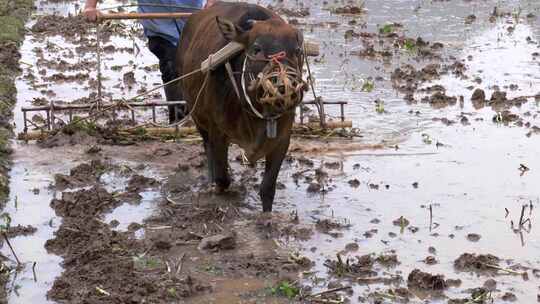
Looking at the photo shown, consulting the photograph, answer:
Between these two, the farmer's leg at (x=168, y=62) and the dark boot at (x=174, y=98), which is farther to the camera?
the dark boot at (x=174, y=98)

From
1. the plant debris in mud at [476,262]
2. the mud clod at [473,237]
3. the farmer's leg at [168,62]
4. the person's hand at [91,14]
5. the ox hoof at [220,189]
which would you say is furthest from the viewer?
the farmer's leg at [168,62]

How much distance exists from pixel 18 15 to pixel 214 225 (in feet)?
31.7

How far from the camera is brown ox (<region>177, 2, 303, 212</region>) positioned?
5.88 meters

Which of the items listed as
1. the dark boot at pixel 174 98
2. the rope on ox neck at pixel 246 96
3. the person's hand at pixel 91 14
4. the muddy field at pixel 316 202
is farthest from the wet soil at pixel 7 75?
the rope on ox neck at pixel 246 96

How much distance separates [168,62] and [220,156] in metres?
1.97

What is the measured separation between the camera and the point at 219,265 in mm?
5730

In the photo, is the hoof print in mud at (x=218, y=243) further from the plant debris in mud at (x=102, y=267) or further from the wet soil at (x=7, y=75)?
the wet soil at (x=7, y=75)

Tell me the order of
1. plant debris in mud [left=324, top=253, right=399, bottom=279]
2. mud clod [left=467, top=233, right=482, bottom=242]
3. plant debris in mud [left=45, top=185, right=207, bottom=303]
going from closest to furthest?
1. plant debris in mud [left=45, top=185, right=207, bottom=303]
2. plant debris in mud [left=324, top=253, right=399, bottom=279]
3. mud clod [left=467, top=233, right=482, bottom=242]

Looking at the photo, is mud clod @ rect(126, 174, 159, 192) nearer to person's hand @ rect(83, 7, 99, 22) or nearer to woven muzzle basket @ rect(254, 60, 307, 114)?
person's hand @ rect(83, 7, 99, 22)

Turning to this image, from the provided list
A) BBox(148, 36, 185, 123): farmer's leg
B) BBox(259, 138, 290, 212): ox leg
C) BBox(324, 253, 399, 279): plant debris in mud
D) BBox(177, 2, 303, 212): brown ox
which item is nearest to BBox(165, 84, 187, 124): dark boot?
BBox(148, 36, 185, 123): farmer's leg

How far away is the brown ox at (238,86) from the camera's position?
19.3 feet

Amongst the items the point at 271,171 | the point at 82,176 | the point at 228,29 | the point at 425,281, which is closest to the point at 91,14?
the point at 82,176

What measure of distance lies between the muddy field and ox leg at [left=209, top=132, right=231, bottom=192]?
164 mm

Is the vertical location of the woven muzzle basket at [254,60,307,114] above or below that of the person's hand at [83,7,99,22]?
below
